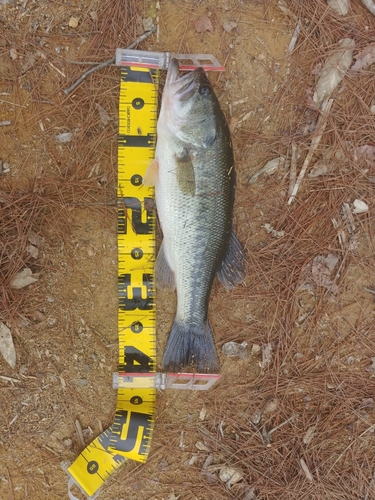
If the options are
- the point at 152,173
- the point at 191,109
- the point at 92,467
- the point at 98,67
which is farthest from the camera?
the point at 92,467

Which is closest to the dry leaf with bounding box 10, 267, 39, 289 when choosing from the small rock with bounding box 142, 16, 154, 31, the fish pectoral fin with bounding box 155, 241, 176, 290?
the fish pectoral fin with bounding box 155, 241, 176, 290

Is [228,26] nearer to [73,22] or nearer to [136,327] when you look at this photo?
[73,22]

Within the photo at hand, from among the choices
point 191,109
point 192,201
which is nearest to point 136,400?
point 192,201

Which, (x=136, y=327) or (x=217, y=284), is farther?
(x=217, y=284)

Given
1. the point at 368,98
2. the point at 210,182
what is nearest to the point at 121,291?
the point at 210,182

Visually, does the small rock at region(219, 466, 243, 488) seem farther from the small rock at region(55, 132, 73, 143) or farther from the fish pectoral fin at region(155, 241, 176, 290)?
the small rock at region(55, 132, 73, 143)
